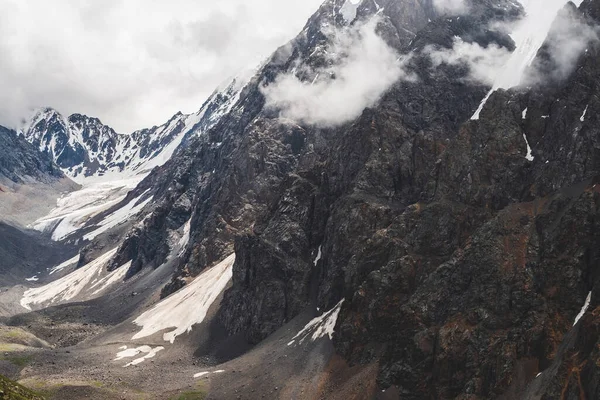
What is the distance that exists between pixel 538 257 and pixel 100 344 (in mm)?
130823

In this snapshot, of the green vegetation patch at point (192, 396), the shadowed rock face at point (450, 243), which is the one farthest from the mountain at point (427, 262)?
the green vegetation patch at point (192, 396)

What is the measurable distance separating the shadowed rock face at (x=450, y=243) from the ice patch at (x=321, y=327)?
3.59 metres

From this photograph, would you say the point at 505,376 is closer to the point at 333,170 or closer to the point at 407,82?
the point at 333,170

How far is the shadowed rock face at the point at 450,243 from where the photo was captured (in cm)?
8388

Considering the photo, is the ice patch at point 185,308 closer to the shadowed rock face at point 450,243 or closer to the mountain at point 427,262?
the mountain at point 427,262

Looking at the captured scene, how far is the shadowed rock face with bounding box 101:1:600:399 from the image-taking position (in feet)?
275

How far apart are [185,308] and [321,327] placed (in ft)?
231

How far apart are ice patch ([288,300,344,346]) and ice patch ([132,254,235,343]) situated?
5027 cm

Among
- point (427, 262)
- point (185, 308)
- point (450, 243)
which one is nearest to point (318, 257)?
point (427, 262)

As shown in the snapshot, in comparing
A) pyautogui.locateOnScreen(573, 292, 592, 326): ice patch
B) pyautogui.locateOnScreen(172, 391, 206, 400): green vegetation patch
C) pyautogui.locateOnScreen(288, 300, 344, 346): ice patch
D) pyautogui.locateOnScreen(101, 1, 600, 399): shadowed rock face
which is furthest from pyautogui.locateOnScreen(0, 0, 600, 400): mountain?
pyautogui.locateOnScreen(172, 391, 206, 400): green vegetation patch

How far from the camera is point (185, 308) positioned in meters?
177

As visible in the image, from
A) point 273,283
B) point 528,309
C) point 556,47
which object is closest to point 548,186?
point 528,309

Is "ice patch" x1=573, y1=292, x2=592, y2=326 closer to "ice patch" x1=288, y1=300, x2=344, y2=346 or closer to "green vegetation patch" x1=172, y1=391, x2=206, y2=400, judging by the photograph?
"ice patch" x1=288, y1=300, x2=344, y2=346

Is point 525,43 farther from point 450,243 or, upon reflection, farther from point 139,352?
point 139,352
